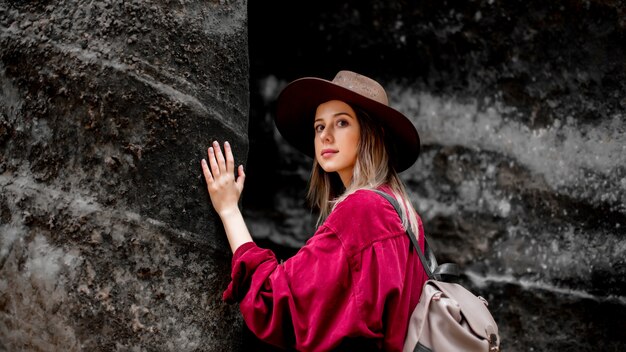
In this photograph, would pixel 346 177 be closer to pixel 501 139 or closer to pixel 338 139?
pixel 338 139

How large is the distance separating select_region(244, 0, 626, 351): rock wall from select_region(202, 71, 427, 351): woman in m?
1.33

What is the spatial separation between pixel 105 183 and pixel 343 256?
78cm

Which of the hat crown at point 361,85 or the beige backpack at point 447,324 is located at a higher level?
the hat crown at point 361,85

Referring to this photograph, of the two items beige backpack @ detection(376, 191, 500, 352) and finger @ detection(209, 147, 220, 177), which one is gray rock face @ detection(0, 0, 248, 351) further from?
beige backpack @ detection(376, 191, 500, 352)

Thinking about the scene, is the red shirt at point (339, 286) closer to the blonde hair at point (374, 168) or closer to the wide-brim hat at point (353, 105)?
the blonde hair at point (374, 168)

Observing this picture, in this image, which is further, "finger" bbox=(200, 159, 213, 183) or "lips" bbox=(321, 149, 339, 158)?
"lips" bbox=(321, 149, 339, 158)

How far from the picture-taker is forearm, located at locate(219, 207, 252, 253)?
2127 millimetres

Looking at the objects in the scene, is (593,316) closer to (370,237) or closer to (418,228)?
(418,228)

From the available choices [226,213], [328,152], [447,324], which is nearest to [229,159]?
[226,213]

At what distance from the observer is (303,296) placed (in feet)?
6.36

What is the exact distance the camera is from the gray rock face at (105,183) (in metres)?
1.97

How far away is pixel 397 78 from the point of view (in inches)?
152

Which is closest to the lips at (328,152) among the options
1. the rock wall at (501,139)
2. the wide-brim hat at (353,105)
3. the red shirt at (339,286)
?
the wide-brim hat at (353,105)

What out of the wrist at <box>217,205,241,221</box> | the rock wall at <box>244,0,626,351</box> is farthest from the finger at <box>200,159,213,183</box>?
the rock wall at <box>244,0,626,351</box>
